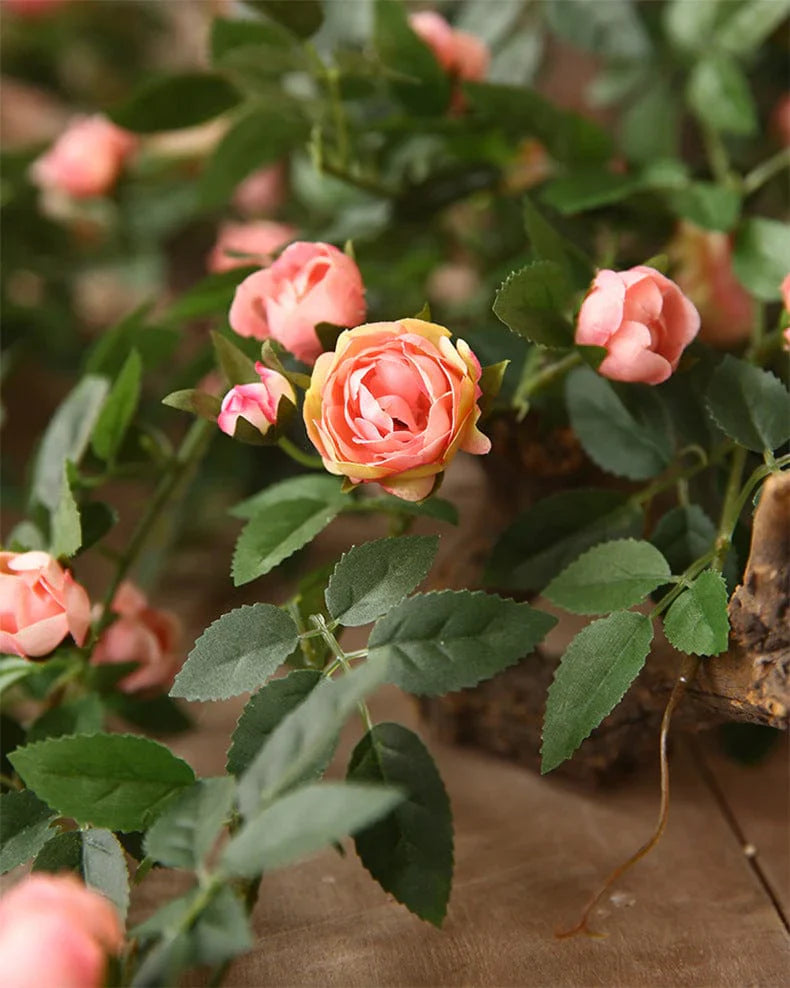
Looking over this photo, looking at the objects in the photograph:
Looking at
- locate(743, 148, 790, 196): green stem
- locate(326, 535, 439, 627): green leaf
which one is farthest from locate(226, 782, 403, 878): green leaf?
locate(743, 148, 790, 196): green stem

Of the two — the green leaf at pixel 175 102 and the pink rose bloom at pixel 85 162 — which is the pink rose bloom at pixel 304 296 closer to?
the green leaf at pixel 175 102

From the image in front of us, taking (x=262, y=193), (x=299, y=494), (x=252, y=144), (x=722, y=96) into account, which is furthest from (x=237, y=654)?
(x=262, y=193)

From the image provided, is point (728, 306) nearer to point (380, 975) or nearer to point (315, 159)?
point (315, 159)

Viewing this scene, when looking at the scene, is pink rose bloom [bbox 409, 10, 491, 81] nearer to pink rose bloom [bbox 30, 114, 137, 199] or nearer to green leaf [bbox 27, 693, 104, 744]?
pink rose bloom [bbox 30, 114, 137, 199]

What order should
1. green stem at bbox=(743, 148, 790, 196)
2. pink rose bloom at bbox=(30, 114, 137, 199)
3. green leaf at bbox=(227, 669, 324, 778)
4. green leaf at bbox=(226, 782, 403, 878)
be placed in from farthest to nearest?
pink rose bloom at bbox=(30, 114, 137, 199) → green stem at bbox=(743, 148, 790, 196) → green leaf at bbox=(227, 669, 324, 778) → green leaf at bbox=(226, 782, 403, 878)

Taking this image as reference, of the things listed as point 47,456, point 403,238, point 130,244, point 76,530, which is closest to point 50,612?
point 76,530

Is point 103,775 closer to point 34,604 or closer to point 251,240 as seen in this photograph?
point 34,604

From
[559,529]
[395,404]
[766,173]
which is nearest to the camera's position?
[395,404]
